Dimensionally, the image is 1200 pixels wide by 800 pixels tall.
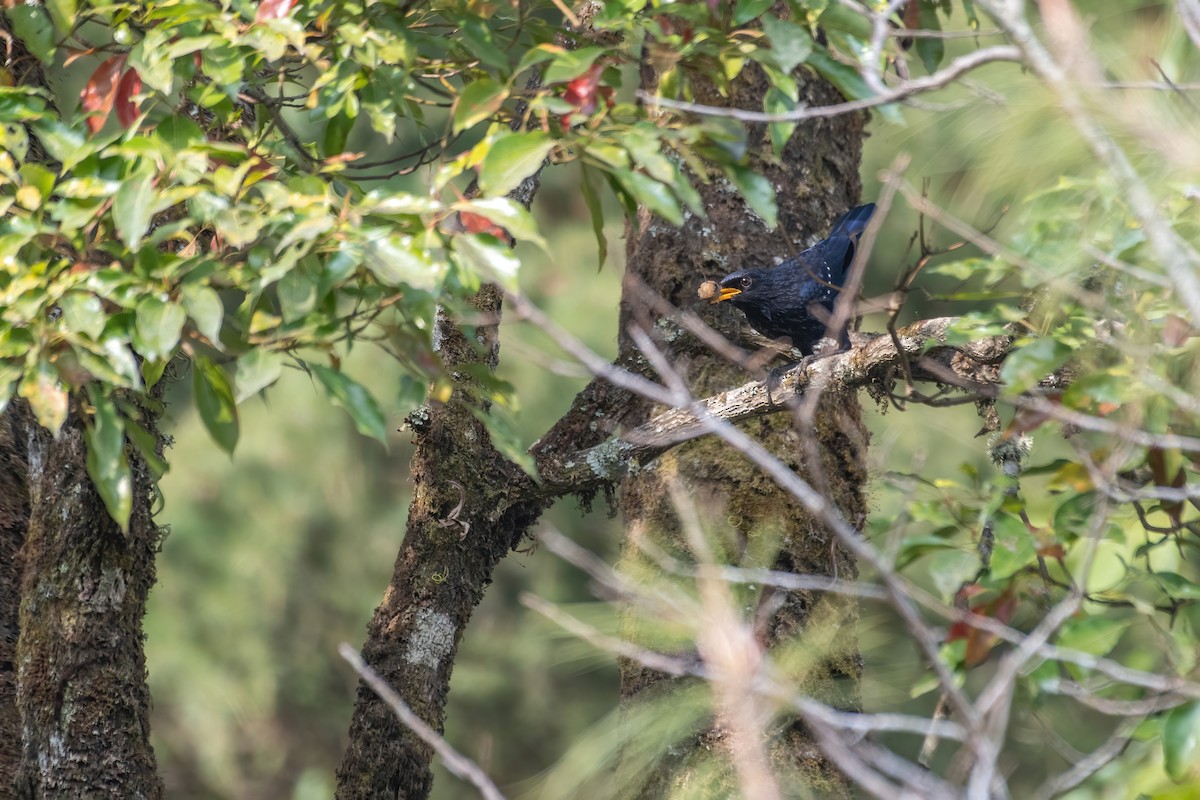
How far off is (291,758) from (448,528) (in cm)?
587

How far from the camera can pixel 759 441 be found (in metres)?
3.35

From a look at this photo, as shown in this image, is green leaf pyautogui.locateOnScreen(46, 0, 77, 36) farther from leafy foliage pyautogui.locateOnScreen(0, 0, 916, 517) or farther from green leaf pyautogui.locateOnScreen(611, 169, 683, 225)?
green leaf pyautogui.locateOnScreen(611, 169, 683, 225)

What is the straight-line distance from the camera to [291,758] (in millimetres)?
8508

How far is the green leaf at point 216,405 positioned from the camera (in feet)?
6.53

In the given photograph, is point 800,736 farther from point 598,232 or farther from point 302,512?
point 302,512

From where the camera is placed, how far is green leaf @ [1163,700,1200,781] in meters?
1.61

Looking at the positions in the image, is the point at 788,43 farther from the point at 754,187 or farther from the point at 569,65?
the point at 569,65

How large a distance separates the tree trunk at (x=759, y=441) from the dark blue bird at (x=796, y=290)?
0.16 feet

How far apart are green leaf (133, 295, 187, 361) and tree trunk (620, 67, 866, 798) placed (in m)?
1.39

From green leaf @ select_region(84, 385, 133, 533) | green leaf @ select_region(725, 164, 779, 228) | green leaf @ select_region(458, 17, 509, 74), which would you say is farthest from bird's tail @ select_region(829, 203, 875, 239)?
green leaf @ select_region(84, 385, 133, 533)

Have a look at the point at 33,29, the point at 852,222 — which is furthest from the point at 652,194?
the point at 852,222

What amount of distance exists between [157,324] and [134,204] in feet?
0.59

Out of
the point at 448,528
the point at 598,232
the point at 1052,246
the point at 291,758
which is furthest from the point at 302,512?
the point at 1052,246

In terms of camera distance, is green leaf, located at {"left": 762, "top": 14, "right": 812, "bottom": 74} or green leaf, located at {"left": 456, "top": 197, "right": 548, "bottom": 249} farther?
→ green leaf, located at {"left": 762, "top": 14, "right": 812, "bottom": 74}
